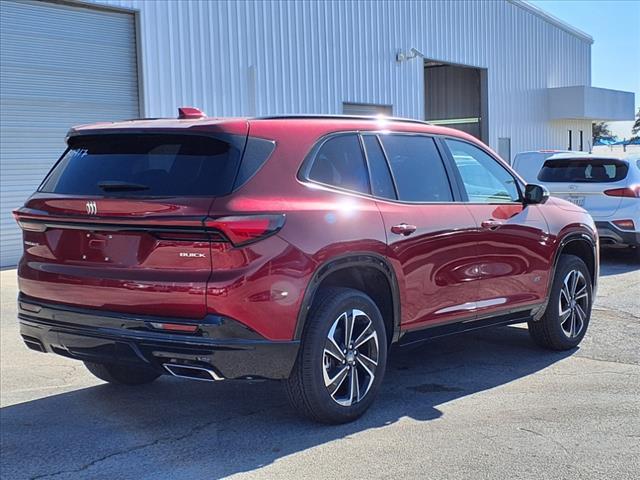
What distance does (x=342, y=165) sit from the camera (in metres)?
4.72

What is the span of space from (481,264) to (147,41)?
1016 cm

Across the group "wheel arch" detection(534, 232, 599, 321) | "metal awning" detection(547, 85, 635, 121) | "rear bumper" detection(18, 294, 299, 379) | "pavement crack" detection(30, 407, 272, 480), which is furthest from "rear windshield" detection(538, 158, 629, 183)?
"metal awning" detection(547, 85, 635, 121)

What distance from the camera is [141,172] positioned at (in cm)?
430

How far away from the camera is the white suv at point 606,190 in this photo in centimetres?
1123

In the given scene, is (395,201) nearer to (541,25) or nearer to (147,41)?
(147,41)

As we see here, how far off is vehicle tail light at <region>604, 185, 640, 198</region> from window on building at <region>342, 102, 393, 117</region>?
8.82 meters

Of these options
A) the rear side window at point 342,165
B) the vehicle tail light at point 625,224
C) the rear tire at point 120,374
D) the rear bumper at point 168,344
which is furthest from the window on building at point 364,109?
the rear bumper at point 168,344

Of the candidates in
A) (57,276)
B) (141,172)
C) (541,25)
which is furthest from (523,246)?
(541,25)

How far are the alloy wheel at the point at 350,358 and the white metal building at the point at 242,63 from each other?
946 centimetres

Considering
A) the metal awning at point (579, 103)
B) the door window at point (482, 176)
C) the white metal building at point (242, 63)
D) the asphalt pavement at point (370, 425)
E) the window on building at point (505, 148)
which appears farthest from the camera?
the metal awning at point (579, 103)

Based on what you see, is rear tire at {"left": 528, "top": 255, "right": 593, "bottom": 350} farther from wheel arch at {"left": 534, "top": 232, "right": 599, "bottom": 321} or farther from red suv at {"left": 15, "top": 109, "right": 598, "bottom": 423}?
red suv at {"left": 15, "top": 109, "right": 598, "bottom": 423}

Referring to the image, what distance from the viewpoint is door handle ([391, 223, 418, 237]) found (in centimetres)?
475

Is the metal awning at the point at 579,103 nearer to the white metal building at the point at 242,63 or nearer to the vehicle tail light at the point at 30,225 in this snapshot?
the white metal building at the point at 242,63

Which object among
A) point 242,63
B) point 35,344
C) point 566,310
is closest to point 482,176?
point 566,310
